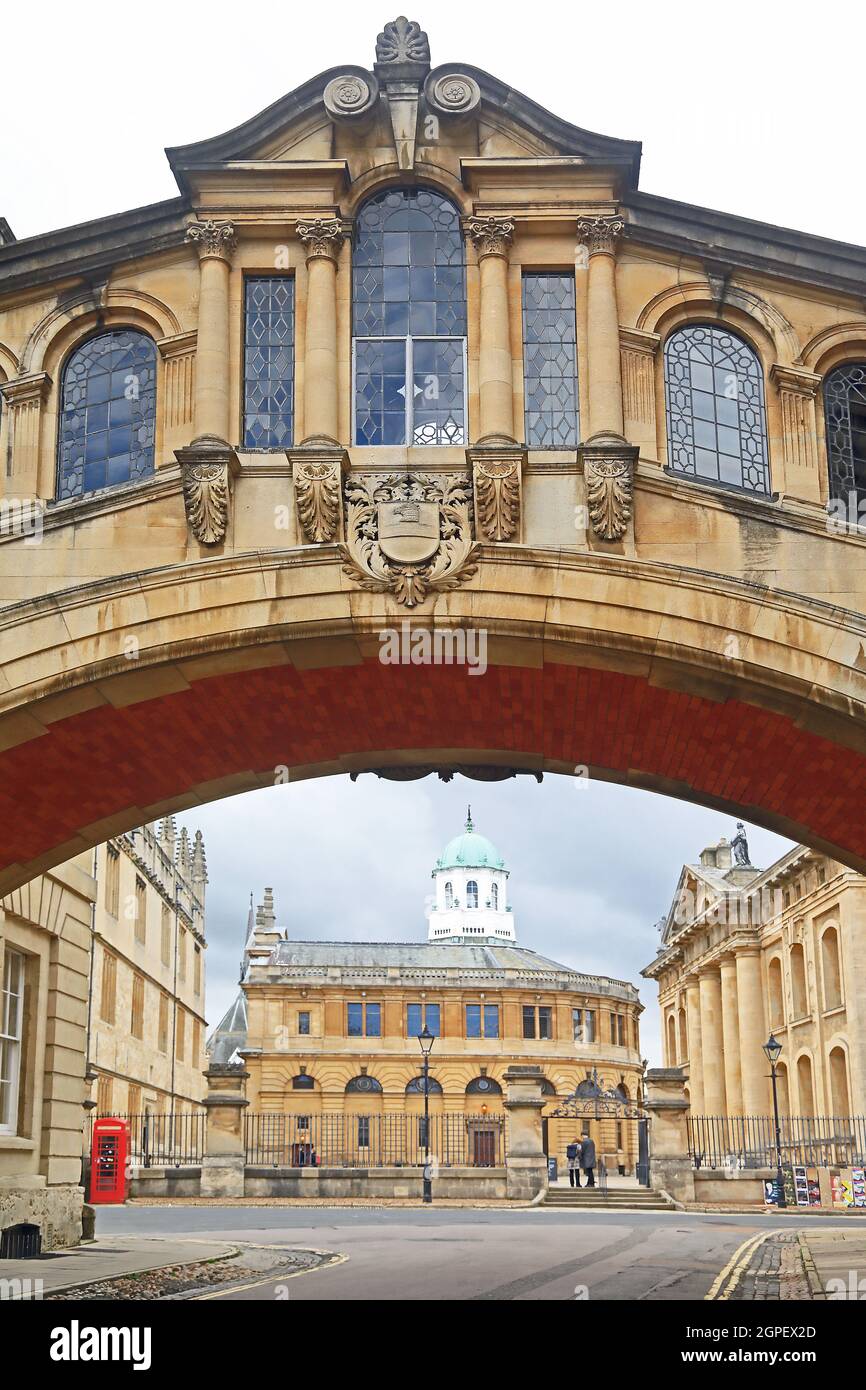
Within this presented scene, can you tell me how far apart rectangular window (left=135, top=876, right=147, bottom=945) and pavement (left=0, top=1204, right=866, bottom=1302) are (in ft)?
69.0

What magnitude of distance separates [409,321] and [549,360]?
1293 mm

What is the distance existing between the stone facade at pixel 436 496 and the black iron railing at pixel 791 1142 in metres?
28.4

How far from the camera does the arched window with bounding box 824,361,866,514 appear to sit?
12914 mm

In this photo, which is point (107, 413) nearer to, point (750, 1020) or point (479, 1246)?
point (479, 1246)

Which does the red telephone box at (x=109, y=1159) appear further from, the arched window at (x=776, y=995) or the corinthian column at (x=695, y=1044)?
the corinthian column at (x=695, y=1044)

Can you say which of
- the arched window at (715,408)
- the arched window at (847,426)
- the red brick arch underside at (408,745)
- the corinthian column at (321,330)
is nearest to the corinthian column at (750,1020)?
the red brick arch underside at (408,745)

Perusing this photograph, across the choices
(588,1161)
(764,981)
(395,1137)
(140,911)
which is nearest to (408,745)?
(588,1161)

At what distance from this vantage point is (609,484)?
478 inches

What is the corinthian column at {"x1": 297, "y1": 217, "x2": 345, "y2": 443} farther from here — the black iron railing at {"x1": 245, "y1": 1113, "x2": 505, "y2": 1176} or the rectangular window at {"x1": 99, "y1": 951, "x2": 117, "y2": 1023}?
the black iron railing at {"x1": 245, "y1": 1113, "x2": 505, "y2": 1176}

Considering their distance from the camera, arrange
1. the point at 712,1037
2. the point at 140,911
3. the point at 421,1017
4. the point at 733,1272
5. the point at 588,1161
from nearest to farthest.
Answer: the point at 733,1272 → the point at 588,1161 → the point at 140,911 → the point at 712,1037 → the point at 421,1017

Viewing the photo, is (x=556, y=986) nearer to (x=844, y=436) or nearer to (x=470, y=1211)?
(x=470, y=1211)

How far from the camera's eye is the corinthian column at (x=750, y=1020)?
5569 cm

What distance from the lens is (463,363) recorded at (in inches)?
517

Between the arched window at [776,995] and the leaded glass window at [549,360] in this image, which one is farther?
the arched window at [776,995]
